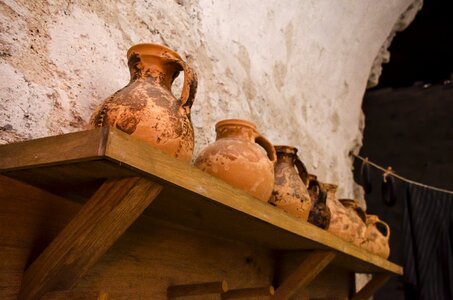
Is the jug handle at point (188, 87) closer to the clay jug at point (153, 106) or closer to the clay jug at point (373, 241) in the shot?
the clay jug at point (153, 106)

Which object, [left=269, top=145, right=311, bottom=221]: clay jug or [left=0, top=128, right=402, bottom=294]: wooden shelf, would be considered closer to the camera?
[left=0, top=128, right=402, bottom=294]: wooden shelf

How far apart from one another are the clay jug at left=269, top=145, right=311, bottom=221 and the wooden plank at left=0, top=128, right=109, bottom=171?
0.58m

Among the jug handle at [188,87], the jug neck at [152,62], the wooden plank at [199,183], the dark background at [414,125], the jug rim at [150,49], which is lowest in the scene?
the wooden plank at [199,183]

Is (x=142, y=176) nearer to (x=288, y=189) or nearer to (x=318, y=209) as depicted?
(x=288, y=189)

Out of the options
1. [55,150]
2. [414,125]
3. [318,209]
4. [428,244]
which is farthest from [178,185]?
[414,125]

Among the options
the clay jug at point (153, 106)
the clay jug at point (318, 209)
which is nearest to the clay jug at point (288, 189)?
the clay jug at point (318, 209)

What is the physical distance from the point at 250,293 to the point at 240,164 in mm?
324

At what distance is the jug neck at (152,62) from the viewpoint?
2.45 ft

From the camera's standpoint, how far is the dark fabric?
227 centimetres

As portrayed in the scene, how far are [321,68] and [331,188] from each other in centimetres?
84

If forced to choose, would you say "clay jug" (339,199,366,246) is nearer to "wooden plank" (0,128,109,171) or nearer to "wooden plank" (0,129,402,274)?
"wooden plank" (0,129,402,274)

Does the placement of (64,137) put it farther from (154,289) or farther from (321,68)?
(321,68)

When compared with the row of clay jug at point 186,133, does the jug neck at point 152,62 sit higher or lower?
higher

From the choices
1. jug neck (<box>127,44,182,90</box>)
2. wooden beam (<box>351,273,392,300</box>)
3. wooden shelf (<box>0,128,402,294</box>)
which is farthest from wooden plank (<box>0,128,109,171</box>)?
wooden beam (<box>351,273,392,300</box>)
